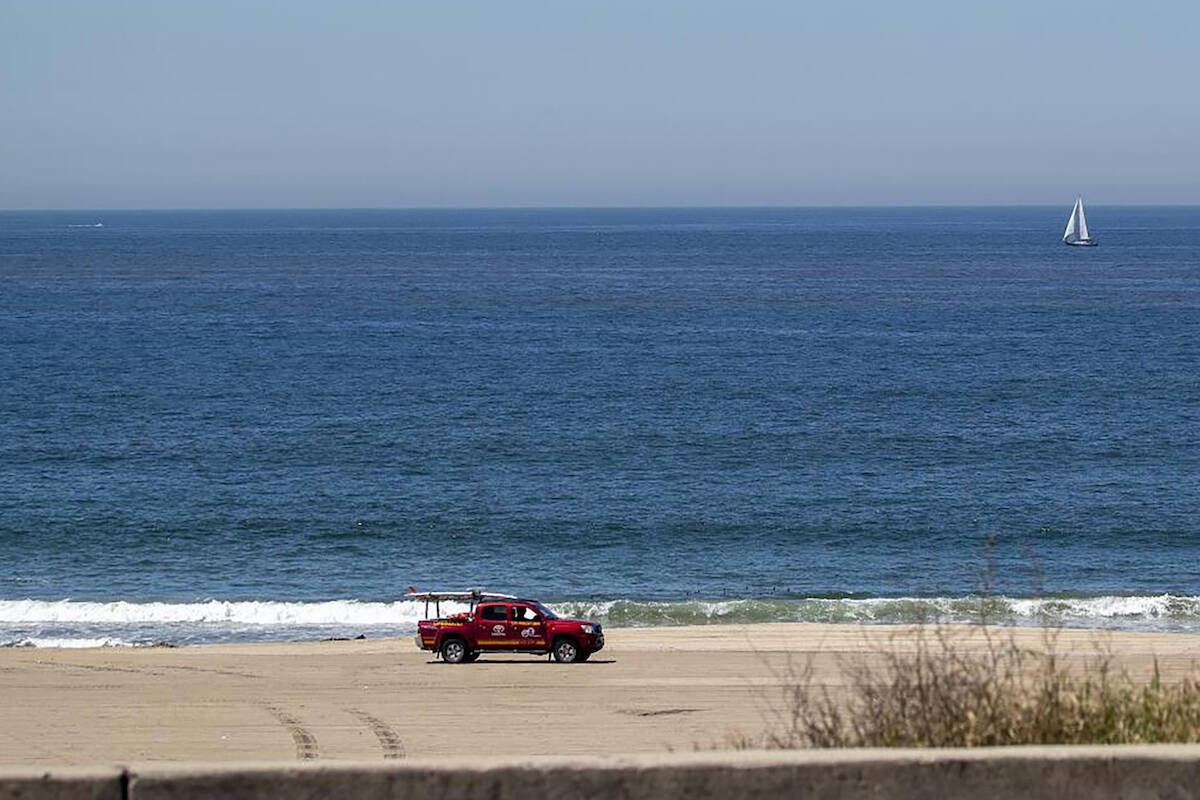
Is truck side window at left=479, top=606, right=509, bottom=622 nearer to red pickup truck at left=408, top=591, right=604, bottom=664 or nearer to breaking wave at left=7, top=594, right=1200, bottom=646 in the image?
red pickup truck at left=408, top=591, right=604, bottom=664

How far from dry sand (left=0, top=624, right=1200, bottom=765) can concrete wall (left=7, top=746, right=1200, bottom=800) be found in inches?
352

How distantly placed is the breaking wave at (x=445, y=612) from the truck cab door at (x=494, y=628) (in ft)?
19.6

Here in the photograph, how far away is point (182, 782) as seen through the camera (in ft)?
20.6

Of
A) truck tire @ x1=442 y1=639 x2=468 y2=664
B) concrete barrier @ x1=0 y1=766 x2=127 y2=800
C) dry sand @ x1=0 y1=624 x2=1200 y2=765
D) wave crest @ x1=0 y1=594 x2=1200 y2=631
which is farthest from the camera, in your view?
wave crest @ x1=0 y1=594 x2=1200 y2=631

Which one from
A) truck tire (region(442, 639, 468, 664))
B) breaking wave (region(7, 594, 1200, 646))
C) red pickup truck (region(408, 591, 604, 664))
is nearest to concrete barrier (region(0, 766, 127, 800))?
red pickup truck (region(408, 591, 604, 664))

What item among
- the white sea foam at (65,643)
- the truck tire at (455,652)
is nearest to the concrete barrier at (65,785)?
the truck tire at (455,652)

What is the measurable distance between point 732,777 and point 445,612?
28.7m

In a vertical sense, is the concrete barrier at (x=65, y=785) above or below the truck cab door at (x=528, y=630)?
above

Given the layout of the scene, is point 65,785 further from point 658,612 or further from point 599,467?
point 599,467

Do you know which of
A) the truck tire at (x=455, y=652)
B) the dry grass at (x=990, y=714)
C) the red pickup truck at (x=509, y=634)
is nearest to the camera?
the dry grass at (x=990, y=714)

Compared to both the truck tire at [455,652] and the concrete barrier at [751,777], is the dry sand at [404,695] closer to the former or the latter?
the truck tire at [455,652]

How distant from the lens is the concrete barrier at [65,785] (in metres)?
6.26

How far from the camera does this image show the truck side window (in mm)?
27484

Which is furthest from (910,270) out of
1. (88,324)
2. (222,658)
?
(222,658)
